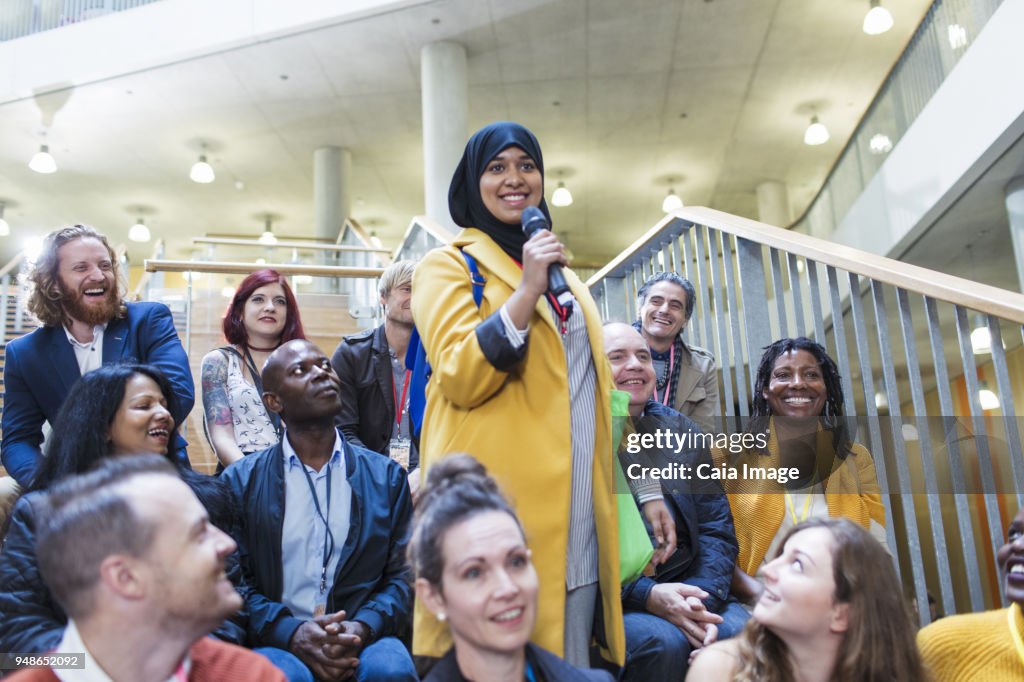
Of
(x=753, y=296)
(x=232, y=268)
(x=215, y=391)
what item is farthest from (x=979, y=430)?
(x=232, y=268)

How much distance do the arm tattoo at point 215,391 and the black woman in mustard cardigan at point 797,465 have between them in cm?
174

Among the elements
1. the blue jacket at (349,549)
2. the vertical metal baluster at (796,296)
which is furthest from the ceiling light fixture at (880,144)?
the blue jacket at (349,549)

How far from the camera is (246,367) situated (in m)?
3.26

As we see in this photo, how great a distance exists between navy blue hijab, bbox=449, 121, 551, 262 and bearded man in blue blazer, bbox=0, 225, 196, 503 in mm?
1213

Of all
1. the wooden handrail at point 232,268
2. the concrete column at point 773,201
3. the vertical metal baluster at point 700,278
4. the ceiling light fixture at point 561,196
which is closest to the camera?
the vertical metal baluster at point 700,278

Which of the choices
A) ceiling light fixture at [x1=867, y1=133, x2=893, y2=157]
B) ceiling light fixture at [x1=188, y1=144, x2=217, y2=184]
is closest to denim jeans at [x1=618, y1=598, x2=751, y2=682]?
ceiling light fixture at [x1=867, y1=133, x2=893, y2=157]

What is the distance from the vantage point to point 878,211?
370 inches

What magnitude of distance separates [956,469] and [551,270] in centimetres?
145

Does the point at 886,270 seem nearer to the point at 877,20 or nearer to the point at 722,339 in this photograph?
the point at 722,339

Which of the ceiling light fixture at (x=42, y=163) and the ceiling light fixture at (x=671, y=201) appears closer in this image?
the ceiling light fixture at (x=42, y=163)

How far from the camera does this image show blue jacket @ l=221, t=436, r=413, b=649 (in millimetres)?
2203

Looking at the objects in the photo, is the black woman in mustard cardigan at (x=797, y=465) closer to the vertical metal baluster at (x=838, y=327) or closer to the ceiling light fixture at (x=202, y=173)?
the vertical metal baluster at (x=838, y=327)

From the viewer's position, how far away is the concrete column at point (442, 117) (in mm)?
8516

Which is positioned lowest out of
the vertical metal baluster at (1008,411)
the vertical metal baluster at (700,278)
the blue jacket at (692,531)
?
the blue jacket at (692,531)
